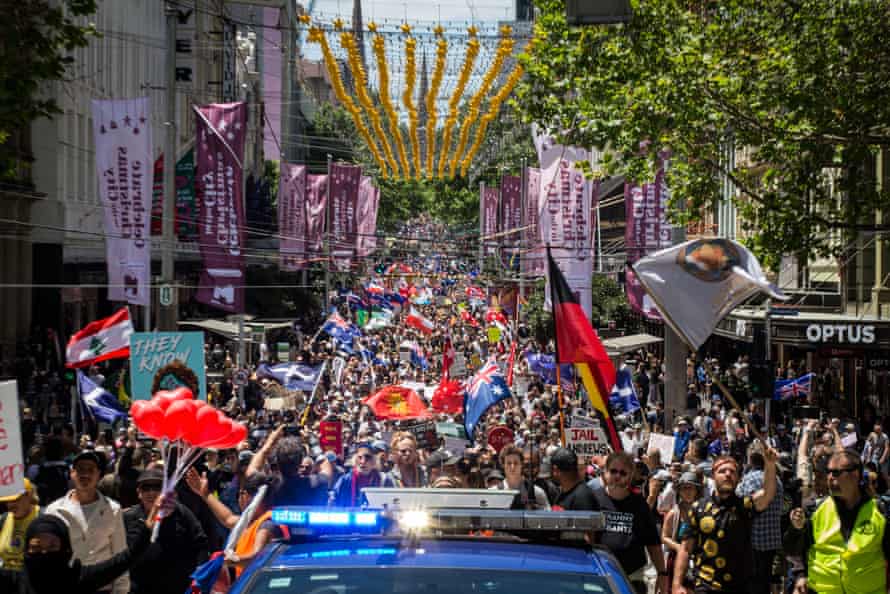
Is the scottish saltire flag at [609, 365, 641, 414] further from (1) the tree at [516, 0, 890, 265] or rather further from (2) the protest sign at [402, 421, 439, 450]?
(1) the tree at [516, 0, 890, 265]

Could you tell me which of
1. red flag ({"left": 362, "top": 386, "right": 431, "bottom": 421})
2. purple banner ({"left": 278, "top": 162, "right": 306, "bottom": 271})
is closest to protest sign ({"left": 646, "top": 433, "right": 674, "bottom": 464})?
red flag ({"left": 362, "top": 386, "right": 431, "bottom": 421})

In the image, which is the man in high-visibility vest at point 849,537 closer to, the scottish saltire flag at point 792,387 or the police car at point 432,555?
the police car at point 432,555

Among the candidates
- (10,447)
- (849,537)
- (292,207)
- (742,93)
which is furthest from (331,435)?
(292,207)

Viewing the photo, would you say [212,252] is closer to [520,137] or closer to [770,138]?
[770,138]

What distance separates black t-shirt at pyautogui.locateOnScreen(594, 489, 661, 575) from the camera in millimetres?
7539

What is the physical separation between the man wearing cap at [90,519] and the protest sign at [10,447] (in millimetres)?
350

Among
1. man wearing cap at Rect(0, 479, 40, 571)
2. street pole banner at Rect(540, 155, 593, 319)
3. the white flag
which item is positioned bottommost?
man wearing cap at Rect(0, 479, 40, 571)

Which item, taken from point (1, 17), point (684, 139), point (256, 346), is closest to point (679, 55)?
point (684, 139)

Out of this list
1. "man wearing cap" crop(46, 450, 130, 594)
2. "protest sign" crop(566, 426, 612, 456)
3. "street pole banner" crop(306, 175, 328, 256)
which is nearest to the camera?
"man wearing cap" crop(46, 450, 130, 594)

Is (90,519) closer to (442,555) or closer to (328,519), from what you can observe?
(328,519)

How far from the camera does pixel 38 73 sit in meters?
10.8

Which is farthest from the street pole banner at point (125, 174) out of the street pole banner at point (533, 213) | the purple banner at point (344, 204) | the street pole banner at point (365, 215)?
the street pole banner at point (365, 215)

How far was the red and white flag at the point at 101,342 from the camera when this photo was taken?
1816 centimetres

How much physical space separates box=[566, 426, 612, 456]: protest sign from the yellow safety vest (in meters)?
7.04
